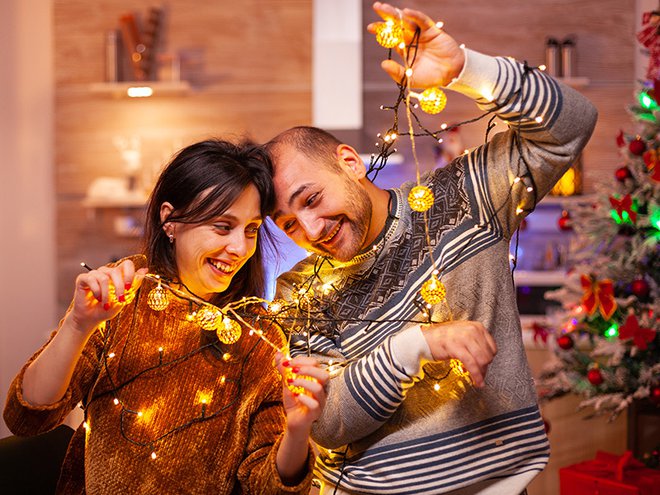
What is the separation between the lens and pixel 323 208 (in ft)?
4.89

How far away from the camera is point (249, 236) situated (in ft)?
5.01

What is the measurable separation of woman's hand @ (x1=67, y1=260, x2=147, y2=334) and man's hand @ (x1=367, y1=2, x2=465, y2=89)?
555mm

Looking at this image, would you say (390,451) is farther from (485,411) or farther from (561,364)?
(561,364)

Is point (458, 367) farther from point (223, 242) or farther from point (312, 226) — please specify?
point (223, 242)

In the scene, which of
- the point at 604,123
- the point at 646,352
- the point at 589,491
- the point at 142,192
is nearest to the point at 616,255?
the point at 646,352

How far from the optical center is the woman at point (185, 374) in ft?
4.72

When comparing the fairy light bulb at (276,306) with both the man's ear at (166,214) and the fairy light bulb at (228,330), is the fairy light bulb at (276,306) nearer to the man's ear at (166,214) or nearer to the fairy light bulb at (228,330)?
the fairy light bulb at (228,330)

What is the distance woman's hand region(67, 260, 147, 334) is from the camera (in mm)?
1303

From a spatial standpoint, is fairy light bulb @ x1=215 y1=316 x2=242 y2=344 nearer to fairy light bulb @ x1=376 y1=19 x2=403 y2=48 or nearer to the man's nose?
the man's nose

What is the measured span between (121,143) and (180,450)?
3317 millimetres

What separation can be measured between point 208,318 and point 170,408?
0.84ft

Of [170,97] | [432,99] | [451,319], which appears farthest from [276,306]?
[170,97]

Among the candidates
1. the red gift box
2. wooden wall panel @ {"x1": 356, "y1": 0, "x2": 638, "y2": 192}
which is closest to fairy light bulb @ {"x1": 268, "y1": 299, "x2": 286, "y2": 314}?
the red gift box

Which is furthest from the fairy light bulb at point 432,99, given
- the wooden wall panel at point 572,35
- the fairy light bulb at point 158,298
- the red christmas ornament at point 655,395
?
the wooden wall panel at point 572,35
